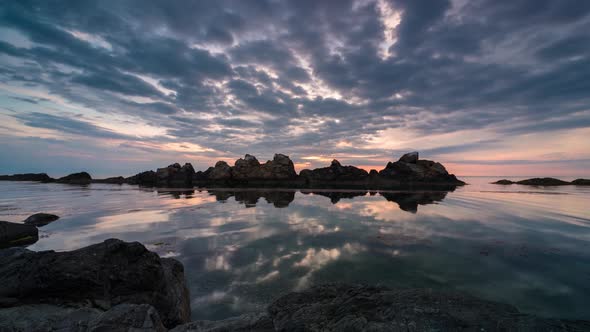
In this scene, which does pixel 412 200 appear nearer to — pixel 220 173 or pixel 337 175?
pixel 337 175

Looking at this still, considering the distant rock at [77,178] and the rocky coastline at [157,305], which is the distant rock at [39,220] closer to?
the rocky coastline at [157,305]

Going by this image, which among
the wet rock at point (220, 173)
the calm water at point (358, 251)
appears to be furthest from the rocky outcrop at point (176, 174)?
the calm water at point (358, 251)

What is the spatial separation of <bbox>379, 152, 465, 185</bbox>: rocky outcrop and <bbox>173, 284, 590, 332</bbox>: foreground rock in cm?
7115

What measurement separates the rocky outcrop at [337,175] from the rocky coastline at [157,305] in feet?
226

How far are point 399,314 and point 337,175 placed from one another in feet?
245

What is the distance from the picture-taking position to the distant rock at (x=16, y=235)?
410 inches

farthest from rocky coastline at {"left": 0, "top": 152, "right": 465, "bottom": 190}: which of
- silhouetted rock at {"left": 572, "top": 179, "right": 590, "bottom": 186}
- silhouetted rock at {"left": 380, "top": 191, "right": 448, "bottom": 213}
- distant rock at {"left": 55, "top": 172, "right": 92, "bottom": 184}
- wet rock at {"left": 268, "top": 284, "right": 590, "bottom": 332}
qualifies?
wet rock at {"left": 268, "top": 284, "right": 590, "bottom": 332}

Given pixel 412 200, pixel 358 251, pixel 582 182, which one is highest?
pixel 582 182

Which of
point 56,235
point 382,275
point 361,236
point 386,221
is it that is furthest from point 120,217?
point 386,221

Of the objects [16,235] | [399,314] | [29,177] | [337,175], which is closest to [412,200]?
[399,314]

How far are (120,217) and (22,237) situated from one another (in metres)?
5.49

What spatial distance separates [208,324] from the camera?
12.0 feet

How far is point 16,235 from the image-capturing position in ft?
35.6

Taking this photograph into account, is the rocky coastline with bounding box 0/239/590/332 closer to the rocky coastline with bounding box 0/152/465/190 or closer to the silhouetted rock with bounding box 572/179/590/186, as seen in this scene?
the rocky coastline with bounding box 0/152/465/190
